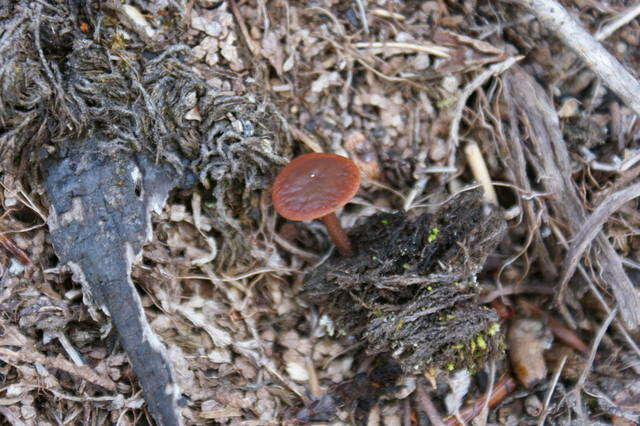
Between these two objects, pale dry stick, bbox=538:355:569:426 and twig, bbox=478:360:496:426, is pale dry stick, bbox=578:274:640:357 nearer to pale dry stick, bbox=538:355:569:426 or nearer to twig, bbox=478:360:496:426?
pale dry stick, bbox=538:355:569:426

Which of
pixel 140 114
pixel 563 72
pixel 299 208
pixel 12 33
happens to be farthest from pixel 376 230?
pixel 12 33

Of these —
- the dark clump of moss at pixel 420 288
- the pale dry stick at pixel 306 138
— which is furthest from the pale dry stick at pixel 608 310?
the pale dry stick at pixel 306 138

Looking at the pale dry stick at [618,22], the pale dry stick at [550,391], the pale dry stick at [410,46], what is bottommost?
the pale dry stick at [550,391]

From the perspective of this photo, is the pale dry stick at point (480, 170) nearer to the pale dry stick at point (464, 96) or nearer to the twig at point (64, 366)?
the pale dry stick at point (464, 96)

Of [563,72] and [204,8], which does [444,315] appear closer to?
[563,72]

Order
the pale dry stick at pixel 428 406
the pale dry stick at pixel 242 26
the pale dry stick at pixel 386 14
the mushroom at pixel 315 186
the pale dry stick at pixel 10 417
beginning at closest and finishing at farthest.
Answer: the pale dry stick at pixel 10 417
the mushroom at pixel 315 186
the pale dry stick at pixel 428 406
the pale dry stick at pixel 242 26
the pale dry stick at pixel 386 14

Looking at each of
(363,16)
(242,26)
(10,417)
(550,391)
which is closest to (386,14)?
(363,16)
